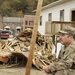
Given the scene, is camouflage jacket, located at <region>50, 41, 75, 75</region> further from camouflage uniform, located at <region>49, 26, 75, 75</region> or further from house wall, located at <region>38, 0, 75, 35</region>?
house wall, located at <region>38, 0, 75, 35</region>

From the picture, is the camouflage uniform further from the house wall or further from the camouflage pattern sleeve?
the house wall

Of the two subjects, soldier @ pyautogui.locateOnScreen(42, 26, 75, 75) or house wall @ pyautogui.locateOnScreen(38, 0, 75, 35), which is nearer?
soldier @ pyautogui.locateOnScreen(42, 26, 75, 75)

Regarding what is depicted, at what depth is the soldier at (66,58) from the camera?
185 inches

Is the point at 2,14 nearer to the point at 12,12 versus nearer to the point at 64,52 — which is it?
the point at 12,12

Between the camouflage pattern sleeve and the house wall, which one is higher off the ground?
the house wall

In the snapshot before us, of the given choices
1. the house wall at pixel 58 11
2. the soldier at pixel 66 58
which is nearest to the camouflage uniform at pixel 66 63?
the soldier at pixel 66 58

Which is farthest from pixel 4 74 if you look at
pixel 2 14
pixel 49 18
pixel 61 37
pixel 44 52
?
pixel 2 14

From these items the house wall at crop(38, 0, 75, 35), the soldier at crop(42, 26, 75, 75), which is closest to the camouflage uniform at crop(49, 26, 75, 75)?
the soldier at crop(42, 26, 75, 75)

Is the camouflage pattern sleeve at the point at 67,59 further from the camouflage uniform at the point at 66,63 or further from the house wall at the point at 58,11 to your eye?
the house wall at the point at 58,11

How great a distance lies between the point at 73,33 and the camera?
4902mm

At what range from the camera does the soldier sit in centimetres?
469

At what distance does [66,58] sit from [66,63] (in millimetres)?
81

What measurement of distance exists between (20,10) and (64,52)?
84208mm

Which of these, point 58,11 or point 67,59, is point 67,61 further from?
point 58,11
